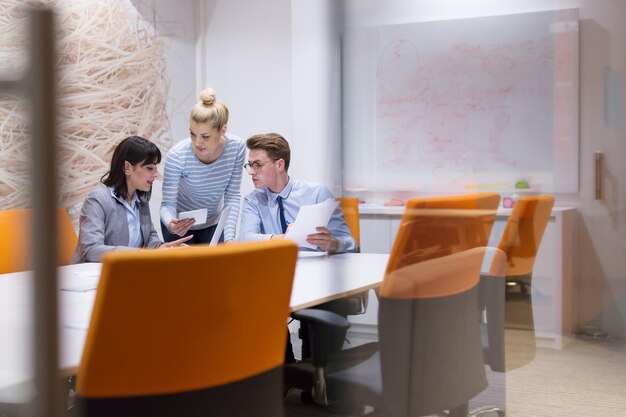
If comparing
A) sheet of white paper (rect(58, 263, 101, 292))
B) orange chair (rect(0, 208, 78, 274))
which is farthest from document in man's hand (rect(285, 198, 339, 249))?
orange chair (rect(0, 208, 78, 274))

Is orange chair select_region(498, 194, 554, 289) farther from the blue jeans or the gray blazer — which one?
the gray blazer

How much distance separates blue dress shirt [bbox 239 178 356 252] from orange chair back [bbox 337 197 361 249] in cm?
1

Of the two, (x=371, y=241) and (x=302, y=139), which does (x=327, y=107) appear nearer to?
(x=302, y=139)

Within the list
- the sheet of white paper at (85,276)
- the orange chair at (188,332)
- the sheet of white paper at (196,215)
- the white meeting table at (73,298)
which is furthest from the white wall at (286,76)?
the sheet of white paper at (85,276)

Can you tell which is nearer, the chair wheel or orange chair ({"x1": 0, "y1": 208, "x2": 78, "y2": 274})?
orange chair ({"x1": 0, "y1": 208, "x2": 78, "y2": 274})

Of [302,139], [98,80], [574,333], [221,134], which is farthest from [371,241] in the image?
[98,80]

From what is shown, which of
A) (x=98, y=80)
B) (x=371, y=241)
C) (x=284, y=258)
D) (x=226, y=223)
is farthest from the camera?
(x=371, y=241)

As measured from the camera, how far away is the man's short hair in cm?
165

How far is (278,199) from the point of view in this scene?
162 cm

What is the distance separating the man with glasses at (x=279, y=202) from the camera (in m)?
1.55

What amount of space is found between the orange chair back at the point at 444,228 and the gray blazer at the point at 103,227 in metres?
0.56

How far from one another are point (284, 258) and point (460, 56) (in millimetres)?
764

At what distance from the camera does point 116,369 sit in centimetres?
110

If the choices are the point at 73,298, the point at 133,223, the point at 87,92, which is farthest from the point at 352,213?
the point at 73,298
